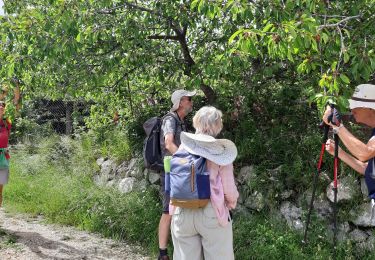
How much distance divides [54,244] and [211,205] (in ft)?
10.1

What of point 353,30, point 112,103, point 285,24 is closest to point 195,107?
point 112,103

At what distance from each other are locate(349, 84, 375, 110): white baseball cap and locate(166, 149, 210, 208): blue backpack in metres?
1.15

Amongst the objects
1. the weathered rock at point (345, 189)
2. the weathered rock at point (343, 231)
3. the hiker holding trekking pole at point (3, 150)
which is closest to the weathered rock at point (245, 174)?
the weathered rock at point (345, 189)

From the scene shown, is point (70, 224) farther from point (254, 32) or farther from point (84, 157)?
point (254, 32)

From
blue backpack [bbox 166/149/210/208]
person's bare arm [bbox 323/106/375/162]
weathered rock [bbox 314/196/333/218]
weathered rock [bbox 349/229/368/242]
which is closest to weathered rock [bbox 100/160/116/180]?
weathered rock [bbox 314/196/333/218]

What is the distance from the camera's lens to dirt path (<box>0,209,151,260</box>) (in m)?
5.45

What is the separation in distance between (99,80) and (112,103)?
6.79ft

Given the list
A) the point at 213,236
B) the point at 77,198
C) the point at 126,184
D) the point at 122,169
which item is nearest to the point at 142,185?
the point at 126,184

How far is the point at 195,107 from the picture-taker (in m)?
7.22

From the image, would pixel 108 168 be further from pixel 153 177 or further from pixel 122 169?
pixel 153 177

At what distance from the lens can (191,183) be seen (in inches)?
135

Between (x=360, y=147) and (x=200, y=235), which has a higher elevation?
(x=360, y=147)

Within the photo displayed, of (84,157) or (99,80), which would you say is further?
(84,157)

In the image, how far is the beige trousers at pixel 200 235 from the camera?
3480mm
